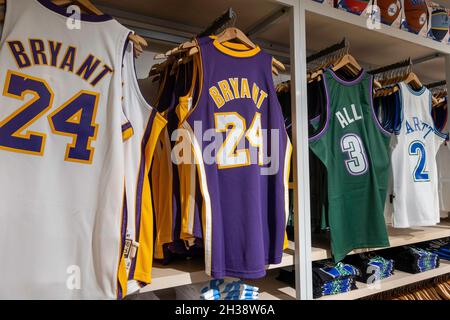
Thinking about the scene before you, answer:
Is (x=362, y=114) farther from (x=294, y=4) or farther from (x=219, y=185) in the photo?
(x=219, y=185)

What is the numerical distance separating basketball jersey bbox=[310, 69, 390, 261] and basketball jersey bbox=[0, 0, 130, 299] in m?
0.73

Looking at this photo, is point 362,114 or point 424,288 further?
point 424,288

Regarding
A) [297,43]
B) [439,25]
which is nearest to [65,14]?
[297,43]

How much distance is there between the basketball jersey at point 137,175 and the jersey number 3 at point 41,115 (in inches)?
3.9

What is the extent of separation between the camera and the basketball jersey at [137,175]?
0.82 meters

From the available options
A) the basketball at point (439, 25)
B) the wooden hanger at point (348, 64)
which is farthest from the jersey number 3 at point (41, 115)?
the basketball at point (439, 25)

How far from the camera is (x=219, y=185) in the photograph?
3.04 feet

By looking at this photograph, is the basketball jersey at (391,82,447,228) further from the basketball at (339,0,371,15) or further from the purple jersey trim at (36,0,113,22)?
the purple jersey trim at (36,0,113,22)

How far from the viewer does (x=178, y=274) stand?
2.94 feet

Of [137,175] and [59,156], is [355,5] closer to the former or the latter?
[137,175]

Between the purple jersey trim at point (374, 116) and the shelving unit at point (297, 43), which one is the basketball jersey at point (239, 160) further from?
the purple jersey trim at point (374, 116)
